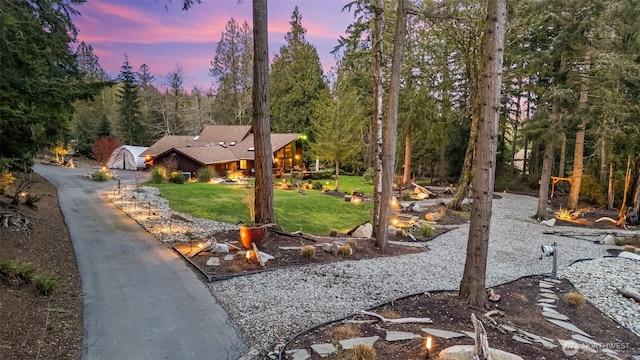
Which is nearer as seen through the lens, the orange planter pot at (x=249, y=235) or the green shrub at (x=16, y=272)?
the green shrub at (x=16, y=272)

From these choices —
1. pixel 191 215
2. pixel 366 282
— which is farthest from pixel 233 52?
pixel 366 282

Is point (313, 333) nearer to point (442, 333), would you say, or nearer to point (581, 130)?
point (442, 333)

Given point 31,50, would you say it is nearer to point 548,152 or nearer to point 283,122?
point 548,152

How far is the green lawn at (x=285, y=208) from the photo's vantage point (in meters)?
12.7

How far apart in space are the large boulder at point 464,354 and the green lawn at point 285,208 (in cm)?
849

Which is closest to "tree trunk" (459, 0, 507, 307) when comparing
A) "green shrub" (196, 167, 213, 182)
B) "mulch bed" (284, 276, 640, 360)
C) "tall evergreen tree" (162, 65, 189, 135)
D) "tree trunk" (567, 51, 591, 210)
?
"mulch bed" (284, 276, 640, 360)

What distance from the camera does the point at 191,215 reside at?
12.3 metres

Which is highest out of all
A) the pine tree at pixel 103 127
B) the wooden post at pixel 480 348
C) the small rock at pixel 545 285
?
the pine tree at pixel 103 127

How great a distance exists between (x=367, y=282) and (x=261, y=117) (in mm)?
4766

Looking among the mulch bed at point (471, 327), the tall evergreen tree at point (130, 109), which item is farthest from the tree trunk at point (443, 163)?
the tall evergreen tree at point (130, 109)

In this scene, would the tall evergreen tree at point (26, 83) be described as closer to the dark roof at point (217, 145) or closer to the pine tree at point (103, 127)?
the dark roof at point (217, 145)

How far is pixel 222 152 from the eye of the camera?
2742cm

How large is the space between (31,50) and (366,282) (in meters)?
7.61

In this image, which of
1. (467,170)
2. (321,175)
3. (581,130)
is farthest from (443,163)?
(581,130)
